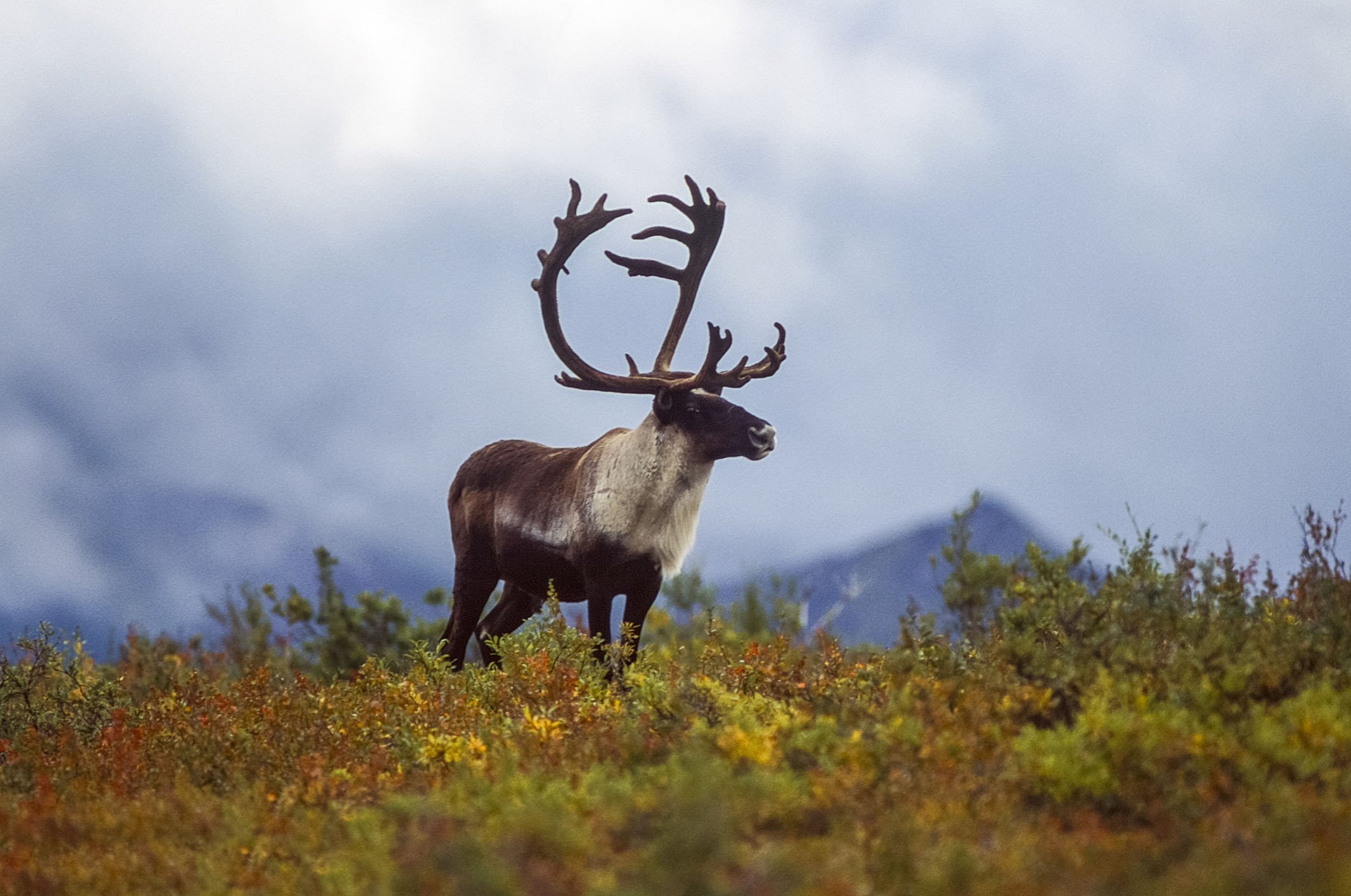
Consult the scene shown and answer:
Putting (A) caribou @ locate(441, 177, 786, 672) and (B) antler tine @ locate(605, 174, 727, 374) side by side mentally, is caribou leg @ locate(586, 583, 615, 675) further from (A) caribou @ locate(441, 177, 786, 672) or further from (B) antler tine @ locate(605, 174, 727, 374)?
(B) antler tine @ locate(605, 174, 727, 374)

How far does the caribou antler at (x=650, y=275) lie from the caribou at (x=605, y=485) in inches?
0.4

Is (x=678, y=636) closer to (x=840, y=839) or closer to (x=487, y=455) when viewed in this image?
(x=487, y=455)

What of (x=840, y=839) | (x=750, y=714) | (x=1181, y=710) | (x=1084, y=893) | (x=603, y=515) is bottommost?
(x=1084, y=893)

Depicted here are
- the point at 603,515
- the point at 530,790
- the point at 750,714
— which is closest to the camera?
the point at 530,790

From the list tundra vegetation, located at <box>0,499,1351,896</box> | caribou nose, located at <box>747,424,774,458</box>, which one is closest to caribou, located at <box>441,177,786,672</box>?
caribou nose, located at <box>747,424,774,458</box>

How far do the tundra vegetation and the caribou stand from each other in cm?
68

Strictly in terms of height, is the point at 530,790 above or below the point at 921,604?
below

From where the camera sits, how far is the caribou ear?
389 inches

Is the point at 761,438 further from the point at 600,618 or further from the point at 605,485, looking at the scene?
the point at 600,618

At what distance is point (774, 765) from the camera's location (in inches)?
230

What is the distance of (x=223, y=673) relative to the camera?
13969 mm

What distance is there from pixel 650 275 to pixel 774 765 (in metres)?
5.93

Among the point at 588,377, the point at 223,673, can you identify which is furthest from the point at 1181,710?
the point at 223,673

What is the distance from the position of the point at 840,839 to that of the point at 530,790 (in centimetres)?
137
